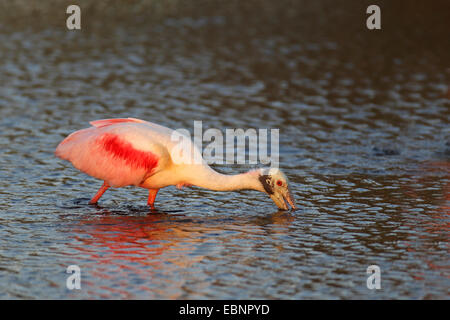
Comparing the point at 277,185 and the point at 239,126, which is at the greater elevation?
the point at 239,126

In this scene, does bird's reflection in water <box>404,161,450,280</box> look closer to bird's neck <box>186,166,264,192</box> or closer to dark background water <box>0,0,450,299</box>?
dark background water <box>0,0,450,299</box>

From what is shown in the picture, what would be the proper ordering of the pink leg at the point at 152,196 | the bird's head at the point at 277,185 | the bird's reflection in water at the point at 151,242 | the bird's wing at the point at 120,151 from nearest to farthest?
1. the bird's reflection in water at the point at 151,242
2. the bird's wing at the point at 120,151
3. the bird's head at the point at 277,185
4. the pink leg at the point at 152,196

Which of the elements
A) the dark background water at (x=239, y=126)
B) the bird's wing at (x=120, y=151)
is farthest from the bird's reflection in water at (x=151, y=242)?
the bird's wing at (x=120, y=151)

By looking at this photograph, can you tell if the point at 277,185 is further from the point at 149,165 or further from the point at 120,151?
the point at 120,151

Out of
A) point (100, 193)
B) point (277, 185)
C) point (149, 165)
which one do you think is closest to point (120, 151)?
point (149, 165)

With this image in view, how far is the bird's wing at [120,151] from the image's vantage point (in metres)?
12.3

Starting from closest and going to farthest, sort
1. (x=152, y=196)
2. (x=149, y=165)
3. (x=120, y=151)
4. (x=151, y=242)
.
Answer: (x=151, y=242), (x=149, y=165), (x=120, y=151), (x=152, y=196)

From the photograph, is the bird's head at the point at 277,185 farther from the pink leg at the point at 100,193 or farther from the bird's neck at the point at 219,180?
the pink leg at the point at 100,193

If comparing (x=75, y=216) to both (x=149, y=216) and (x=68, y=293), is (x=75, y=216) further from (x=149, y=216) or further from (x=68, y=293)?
(x=68, y=293)

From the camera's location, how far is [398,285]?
9.80 meters

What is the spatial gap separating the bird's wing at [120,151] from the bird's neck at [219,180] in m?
0.43

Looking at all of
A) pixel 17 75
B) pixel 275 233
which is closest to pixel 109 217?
pixel 275 233

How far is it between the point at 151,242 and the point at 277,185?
2.11 meters

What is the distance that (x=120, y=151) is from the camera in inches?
494
